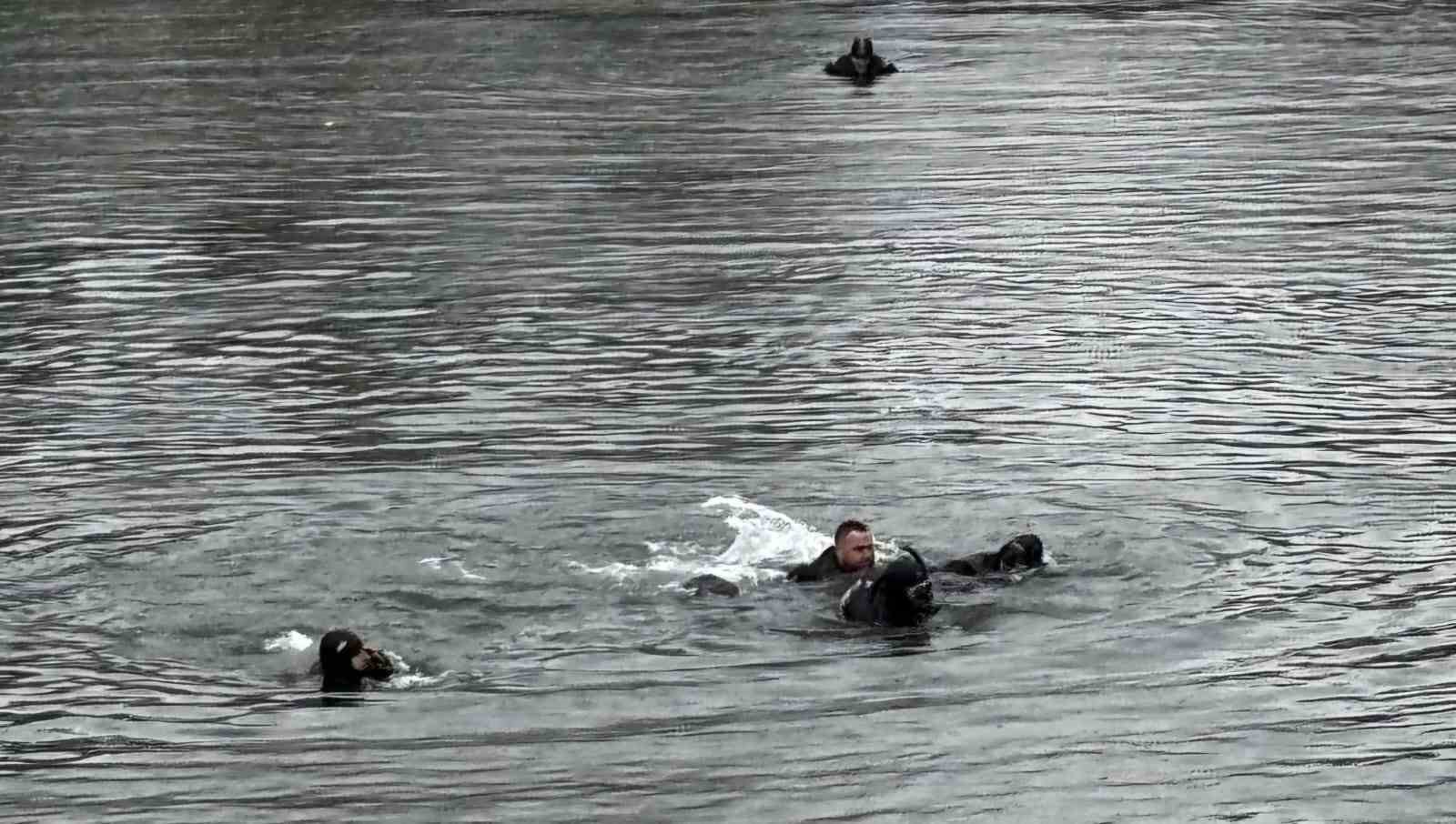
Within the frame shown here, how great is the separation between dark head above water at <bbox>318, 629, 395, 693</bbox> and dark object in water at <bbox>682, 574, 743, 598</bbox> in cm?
298

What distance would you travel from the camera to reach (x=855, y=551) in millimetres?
20766

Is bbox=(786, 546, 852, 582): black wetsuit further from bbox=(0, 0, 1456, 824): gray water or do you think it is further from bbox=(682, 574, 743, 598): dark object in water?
bbox=(682, 574, 743, 598): dark object in water

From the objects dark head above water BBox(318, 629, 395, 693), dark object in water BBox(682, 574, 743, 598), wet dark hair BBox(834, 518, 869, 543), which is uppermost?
wet dark hair BBox(834, 518, 869, 543)

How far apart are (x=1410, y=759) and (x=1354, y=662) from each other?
1861 mm

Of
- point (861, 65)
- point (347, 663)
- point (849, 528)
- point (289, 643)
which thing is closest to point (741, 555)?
point (849, 528)

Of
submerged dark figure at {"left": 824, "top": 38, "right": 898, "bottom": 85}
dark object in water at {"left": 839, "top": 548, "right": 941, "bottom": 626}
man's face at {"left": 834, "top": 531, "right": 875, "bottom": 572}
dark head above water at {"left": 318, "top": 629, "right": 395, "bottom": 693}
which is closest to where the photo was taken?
dark head above water at {"left": 318, "top": 629, "right": 395, "bottom": 693}

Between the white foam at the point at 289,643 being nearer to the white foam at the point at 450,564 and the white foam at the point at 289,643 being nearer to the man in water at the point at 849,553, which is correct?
the white foam at the point at 450,564

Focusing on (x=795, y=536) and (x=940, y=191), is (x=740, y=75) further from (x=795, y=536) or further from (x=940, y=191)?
(x=795, y=536)

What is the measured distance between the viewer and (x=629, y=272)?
112 ft

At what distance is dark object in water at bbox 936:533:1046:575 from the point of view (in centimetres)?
2080

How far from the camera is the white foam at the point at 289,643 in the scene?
1997 centimetres

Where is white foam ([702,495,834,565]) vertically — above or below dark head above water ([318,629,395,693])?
below

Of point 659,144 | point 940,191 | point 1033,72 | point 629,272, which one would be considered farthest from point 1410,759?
point 1033,72

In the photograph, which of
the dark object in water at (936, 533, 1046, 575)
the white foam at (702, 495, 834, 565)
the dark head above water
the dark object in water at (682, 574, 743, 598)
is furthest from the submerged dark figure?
the dark head above water
